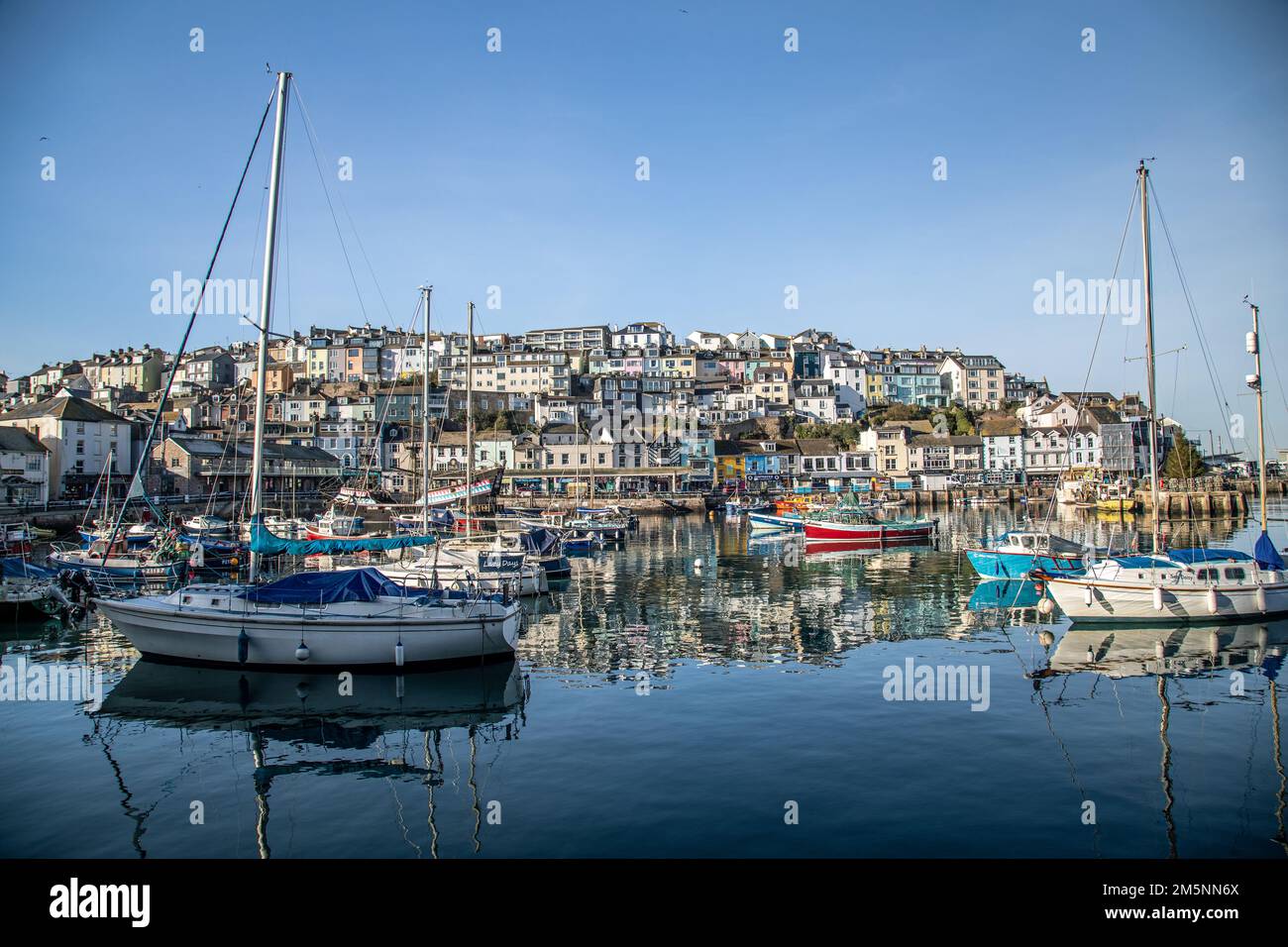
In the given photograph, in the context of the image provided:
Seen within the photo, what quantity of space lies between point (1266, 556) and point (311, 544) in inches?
1188

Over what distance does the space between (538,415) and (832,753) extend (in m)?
110

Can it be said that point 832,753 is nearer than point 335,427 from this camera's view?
Yes

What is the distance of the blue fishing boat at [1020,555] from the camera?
1389 inches

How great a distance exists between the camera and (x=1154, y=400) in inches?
1073

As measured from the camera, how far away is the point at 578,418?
119750mm

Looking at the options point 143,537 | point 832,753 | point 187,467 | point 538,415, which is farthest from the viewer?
point 538,415

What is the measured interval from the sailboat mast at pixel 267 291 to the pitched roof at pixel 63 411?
7781 cm

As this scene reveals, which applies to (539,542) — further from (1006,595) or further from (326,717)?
(326,717)
